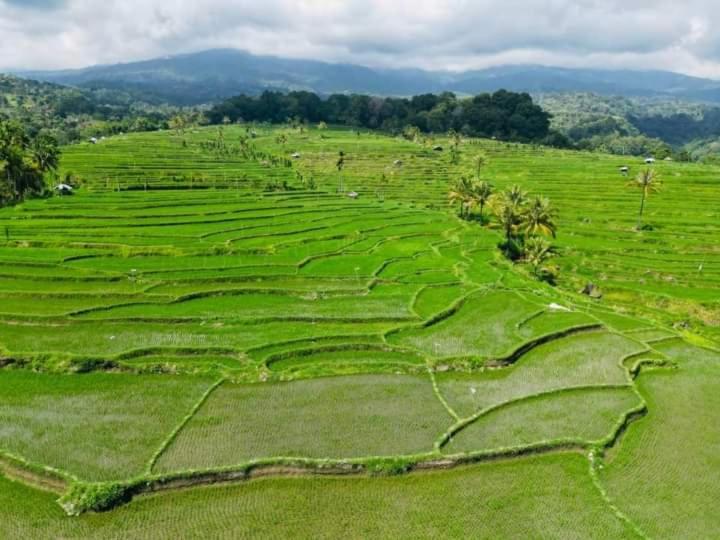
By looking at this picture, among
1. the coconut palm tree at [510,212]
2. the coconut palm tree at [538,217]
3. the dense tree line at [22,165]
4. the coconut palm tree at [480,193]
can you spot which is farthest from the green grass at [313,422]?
the dense tree line at [22,165]

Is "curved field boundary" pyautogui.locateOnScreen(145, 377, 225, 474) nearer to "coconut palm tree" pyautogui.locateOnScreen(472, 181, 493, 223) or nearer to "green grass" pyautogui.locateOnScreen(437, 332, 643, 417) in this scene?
"green grass" pyautogui.locateOnScreen(437, 332, 643, 417)

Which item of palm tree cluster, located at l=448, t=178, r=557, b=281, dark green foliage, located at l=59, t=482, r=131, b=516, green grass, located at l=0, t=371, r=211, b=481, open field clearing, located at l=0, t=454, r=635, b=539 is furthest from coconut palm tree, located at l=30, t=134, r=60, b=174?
dark green foliage, located at l=59, t=482, r=131, b=516

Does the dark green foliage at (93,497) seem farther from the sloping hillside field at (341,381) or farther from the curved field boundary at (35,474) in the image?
the curved field boundary at (35,474)

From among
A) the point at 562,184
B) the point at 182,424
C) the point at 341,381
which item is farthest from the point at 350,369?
the point at 562,184

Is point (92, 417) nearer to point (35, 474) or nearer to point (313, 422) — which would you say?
point (35, 474)

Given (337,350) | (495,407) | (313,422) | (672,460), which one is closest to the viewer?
(672,460)

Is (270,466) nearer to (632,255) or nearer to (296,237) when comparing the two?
(296,237)
